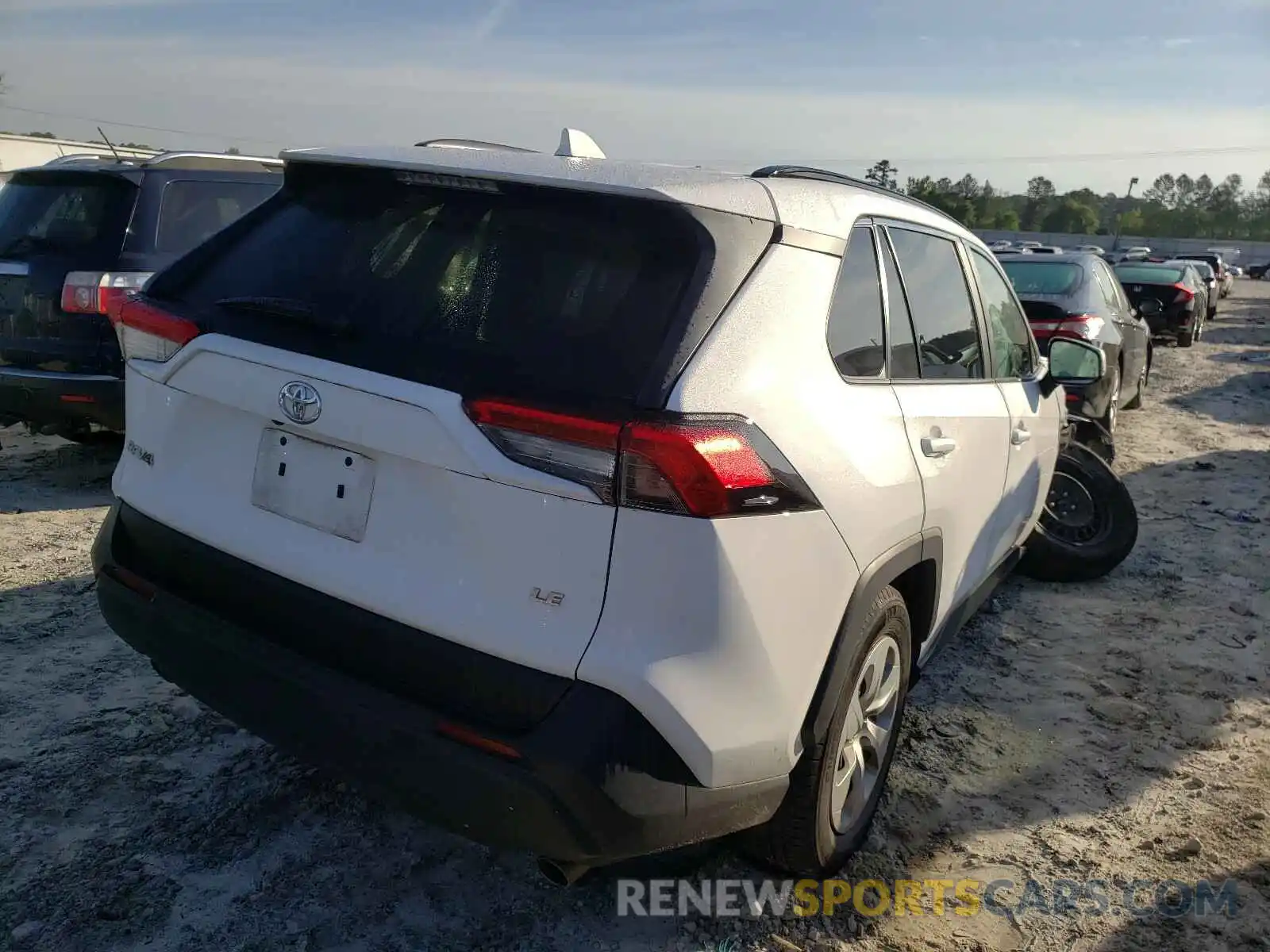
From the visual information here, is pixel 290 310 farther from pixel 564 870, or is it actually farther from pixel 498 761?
pixel 564 870

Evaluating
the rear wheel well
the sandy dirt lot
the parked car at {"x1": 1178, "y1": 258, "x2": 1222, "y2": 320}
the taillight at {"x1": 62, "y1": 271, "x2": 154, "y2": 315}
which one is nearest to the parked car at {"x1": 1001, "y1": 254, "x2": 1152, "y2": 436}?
the sandy dirt lot

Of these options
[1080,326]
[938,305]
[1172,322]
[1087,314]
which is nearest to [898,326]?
[938,305]

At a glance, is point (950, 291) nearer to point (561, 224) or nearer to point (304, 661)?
point (561, 224)

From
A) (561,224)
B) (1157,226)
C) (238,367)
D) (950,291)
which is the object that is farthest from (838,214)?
(1157,226)

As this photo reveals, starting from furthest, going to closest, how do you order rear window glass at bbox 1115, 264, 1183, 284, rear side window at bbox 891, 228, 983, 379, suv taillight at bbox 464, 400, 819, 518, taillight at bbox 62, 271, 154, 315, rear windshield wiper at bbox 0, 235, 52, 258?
1. rear window glass at bbox 1115, 264, 1183, 284
2. rear windshield wiper at bbox 0, 235, 52, 258
3. taillight at bbox 62, 271, 154, 315
4. rear side window at bbox 891, 228, 983, 379
5. suv taillight at bbox 464, 400, 819, 518

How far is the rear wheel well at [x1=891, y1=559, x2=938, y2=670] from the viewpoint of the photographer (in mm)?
2938

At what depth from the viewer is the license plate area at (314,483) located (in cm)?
215

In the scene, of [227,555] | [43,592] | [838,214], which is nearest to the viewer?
[227,555]

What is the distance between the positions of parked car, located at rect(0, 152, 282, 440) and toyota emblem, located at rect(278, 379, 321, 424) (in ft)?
11.9

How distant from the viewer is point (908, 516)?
268 centimetres

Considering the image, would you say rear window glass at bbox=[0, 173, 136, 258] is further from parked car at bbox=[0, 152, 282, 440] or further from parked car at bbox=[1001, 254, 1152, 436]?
parked car at bbox=[1001, 254, 1152, 436]

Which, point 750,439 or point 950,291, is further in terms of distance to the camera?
point 950,291

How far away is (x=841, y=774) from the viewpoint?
8.90ft

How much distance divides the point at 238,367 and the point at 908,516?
172cm
